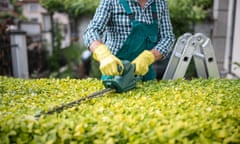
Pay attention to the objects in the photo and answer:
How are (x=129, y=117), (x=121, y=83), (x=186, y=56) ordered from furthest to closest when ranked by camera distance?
(x=186, y=56) < (x=121, y=83) < (x=129, y=117)

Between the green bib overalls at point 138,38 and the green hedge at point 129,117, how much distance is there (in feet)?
1.57

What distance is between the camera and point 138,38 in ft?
7.59

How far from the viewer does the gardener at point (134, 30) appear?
2.18m

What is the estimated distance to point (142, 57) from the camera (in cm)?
212

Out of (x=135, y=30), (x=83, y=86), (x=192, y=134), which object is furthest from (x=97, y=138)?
(x=135, y=30)

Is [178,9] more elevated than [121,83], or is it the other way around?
[178,9]

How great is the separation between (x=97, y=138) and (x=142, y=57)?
96 cm

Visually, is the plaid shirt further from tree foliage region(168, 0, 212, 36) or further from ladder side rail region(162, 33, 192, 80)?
tree foliage region(168, 0, 212, 36)

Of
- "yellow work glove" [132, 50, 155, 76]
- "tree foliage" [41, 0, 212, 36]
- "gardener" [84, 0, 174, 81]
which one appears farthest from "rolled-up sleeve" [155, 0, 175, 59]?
"tree foliage" [41, 0, 212, 36]

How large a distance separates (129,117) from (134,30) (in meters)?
1.03

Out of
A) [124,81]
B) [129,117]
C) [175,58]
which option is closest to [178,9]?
[175,58]

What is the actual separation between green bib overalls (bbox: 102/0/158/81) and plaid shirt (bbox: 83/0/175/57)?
0.09 ft

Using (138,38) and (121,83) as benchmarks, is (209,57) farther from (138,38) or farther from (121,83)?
(121,83)

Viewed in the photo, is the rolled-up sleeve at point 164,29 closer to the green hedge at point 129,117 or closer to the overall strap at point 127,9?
the overall strap at point 127,9
